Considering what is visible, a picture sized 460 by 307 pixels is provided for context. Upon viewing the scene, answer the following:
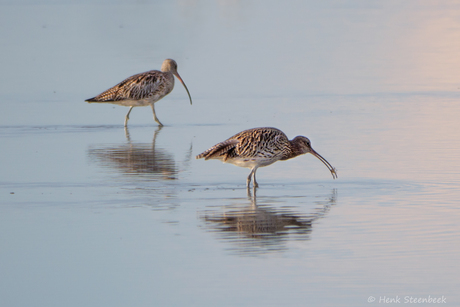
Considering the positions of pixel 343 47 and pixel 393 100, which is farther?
pixel 343 47

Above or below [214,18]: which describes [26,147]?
below

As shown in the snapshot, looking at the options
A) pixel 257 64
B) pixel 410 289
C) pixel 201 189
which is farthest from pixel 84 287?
pixel 257 64

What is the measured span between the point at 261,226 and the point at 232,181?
2996 millimetres

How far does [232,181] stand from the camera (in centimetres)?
1339

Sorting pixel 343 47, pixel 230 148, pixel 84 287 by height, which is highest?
pixel 343 47

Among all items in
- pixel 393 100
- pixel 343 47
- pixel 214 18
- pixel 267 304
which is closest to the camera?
pixel 267 304

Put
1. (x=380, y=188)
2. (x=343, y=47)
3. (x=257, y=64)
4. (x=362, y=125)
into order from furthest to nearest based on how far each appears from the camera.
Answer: (x=343, y=47) → (x=257, y=64) → (x=362, y=125) → (x=380, y=188)

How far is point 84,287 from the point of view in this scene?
331 inches

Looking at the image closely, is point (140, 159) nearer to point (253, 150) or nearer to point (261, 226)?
point (253, 150)

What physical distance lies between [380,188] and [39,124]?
8.49 metres

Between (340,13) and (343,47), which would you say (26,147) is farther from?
(340,13)

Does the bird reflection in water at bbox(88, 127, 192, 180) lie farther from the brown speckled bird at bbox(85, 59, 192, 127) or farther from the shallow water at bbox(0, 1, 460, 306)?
the brown speckled bird at bbox(85, 59, 192, 127)

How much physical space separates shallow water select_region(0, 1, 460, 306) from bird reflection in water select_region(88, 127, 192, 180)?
0.05 metres

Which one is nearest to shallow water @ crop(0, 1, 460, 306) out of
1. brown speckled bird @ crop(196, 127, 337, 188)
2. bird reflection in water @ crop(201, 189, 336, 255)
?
bird reflection in water @ crop(201, 189, 336, 255)
